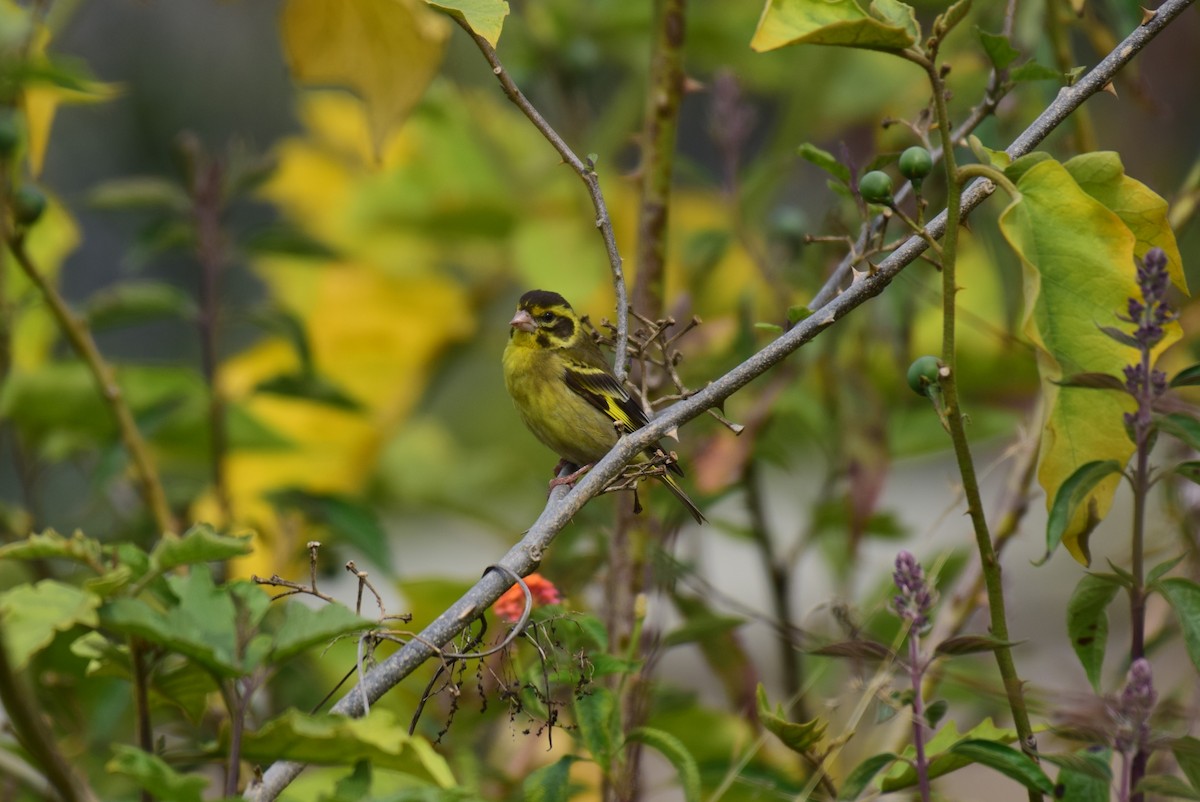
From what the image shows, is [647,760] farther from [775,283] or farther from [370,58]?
[370,58]

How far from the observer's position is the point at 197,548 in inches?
44.6

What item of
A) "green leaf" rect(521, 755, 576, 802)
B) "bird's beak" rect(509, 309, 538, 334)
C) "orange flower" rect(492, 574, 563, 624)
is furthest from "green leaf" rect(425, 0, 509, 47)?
"bird's beak" rect(509, 309, 538, 334)

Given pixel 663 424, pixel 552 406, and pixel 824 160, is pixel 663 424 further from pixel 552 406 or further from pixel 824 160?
pixel 552 406

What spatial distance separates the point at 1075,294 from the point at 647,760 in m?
3.69

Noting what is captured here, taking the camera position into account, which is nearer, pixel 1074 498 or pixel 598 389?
pixel 1074 498

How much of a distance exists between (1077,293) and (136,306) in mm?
1770

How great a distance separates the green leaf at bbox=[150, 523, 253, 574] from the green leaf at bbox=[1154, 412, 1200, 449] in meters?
0.86

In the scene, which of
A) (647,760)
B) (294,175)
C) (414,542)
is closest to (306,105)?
(294,175)

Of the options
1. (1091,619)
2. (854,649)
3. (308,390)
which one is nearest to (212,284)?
(308,390)

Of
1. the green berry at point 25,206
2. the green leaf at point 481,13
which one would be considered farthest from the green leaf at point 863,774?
the green berry at point 25,206

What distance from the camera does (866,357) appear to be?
302 centimetres

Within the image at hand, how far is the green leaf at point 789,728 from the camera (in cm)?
133

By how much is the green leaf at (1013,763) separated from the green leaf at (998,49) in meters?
0.68

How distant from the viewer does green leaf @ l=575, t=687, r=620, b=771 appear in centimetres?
150
